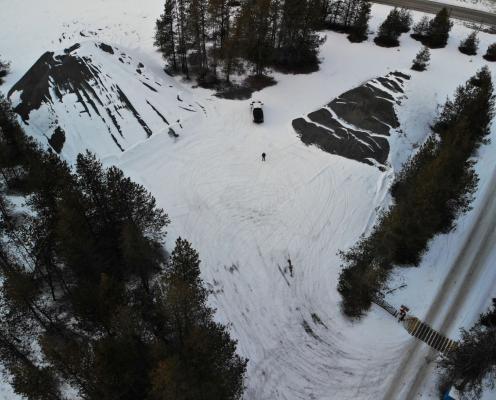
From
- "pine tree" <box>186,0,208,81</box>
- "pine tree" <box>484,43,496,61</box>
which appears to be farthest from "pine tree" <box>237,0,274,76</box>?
"pine tree" <box>484,43,496,61</box>

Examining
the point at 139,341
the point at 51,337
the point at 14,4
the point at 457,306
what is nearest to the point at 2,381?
the point at 51,337

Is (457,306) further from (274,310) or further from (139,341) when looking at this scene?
(139,341)

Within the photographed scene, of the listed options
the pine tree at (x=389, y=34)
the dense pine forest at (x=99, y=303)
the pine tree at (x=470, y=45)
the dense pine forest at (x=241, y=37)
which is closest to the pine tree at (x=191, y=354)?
the dense pine forest at (x=99, y=303)

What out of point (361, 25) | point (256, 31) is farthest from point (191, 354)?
point (361, 25)

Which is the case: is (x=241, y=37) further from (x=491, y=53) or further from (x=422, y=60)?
(x=491, y=53)

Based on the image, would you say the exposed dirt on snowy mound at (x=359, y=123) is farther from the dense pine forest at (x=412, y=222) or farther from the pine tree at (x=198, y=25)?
the pine tree at (x=198, y=25)

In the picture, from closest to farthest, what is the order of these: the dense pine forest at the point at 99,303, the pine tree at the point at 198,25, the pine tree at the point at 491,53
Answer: the dense pine forest at the point at 99,303 → the pine tree at the point at 198,25 → the pine tree at the point at 491,53

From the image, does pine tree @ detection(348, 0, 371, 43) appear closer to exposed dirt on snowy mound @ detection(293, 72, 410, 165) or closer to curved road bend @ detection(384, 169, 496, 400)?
exposed dirt on snowy mound @ detection(293, 72, 410, 165)
